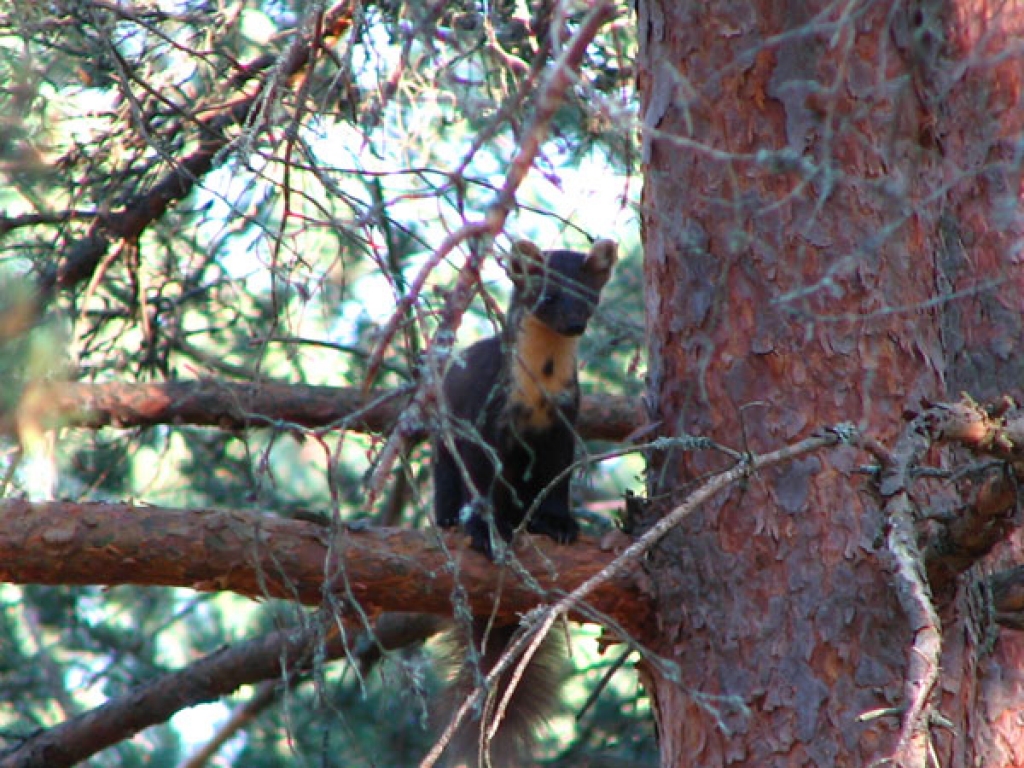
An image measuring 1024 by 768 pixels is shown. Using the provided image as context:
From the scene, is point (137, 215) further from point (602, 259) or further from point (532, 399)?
point (602, 259)

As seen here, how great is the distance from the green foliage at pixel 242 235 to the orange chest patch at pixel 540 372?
0.97 feet

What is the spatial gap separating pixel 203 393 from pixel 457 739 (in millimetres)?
1788

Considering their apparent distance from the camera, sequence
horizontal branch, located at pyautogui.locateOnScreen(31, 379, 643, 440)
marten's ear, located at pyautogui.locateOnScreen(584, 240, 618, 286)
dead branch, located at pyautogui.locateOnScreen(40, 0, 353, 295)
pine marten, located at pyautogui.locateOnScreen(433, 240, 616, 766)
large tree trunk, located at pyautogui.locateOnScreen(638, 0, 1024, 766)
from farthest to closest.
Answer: horizontal branch, located at pyautogui.locateOnScreen(31, 379, 643, 440) < marten's ear, located at pyautogui.locateOnScreen(584, 240, 618, 286) < dead branch, located at pyautogui.locateOnScreen(40, 0, 353, 295) < pine marten, located at pyautogui.locateOnScreen(433, 240, 616, 766) < large tree trunk, located at pyautogui.locateOnScreen(638, 0, 1024, 766)

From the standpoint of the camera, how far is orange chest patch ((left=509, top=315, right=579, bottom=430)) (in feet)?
17.0

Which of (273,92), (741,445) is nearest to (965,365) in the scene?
(741,445)

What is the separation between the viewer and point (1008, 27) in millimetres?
4492

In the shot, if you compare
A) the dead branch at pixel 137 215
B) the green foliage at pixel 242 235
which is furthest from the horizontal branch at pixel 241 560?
the dead branch at pixel 137 215

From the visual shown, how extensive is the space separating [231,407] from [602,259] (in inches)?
61.4

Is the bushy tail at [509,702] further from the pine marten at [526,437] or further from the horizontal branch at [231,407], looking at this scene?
the horizontal branch at [231,407]

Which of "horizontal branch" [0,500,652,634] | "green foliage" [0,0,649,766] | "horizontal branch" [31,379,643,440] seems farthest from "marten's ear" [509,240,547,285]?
"horizontal branch" [31,379,643,440]

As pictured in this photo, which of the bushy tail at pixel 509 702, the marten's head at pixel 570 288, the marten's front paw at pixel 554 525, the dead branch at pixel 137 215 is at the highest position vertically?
the dead branch at pixel 137 215

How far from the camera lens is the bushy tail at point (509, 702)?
180 inches

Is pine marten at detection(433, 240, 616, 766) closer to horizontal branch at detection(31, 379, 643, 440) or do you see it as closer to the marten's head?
the marten's head

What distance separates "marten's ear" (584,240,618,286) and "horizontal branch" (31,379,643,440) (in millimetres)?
587
